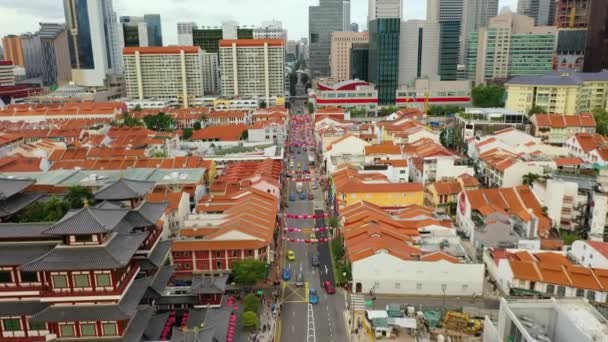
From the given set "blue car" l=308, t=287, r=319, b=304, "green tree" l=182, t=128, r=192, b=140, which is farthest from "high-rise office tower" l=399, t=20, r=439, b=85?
"blue car" l=308, t=287, r=319, b=304

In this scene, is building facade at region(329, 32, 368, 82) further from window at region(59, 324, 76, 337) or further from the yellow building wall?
window at region(59, 324, 76, 337)

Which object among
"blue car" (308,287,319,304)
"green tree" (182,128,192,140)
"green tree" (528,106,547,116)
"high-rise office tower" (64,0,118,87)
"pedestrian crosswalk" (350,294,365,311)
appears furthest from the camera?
"high-rise office tower" (64,0,118,87)

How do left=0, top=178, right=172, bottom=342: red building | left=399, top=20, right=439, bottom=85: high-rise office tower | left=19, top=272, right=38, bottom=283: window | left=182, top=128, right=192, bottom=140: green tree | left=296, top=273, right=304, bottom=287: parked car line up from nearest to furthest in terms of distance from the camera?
1. left=0, top=178, right=172, bottom=342: red building
2. left=19, top=272, right=38, bottom=283: window
3. left=296, top=273, right=304, bottom=287: parked car
4. left=182, top=128, right=192, bottom=140: green tree
5. left=399, top=20, right=439, bottom=85: high-rise office tower

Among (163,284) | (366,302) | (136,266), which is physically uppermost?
(136,266)

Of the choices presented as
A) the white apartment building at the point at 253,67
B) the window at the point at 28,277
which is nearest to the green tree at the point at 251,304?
the window at the point at 28,277

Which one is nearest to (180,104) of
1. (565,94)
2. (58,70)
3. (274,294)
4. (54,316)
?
(58,70)

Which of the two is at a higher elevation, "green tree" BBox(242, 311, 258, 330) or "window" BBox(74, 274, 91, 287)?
"window" BBox(74, 274, 91, 287)

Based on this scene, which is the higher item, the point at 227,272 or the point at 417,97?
the point at 417,97

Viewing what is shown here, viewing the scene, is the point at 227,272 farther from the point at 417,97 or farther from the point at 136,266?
the point at 417,97
